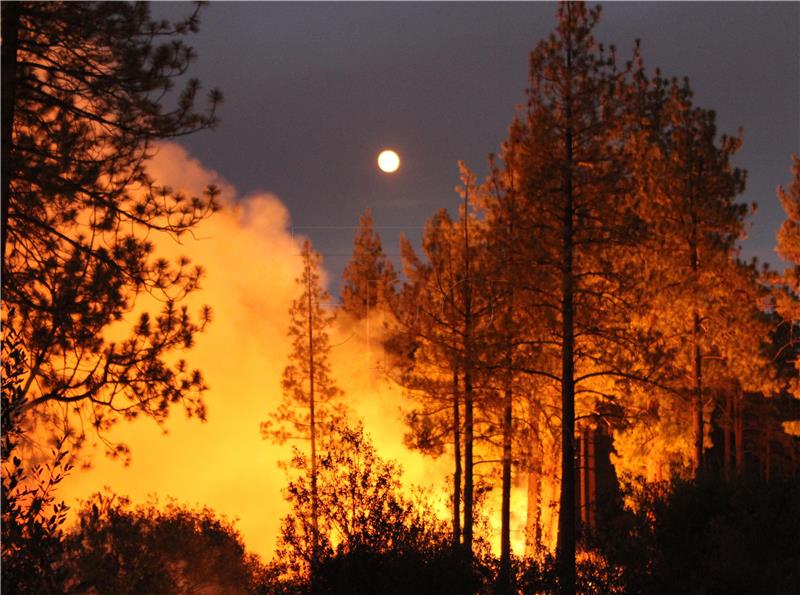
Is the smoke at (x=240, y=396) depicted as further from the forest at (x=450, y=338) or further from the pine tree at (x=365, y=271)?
the pine tree at (x=365, y=271)

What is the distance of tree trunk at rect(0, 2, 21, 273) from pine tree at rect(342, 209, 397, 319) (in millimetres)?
33277

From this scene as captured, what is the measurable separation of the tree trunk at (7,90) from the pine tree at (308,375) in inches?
766

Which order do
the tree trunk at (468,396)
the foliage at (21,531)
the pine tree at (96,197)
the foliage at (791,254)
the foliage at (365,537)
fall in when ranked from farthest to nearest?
the foliage at (791,254) < the tree trunk at (468,396) < the foliage at (365,537) < the pine tree at (96,197) < the foliage at (21,531)

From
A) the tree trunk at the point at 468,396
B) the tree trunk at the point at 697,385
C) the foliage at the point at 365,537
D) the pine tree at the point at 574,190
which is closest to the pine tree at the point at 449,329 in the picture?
the tree trunk at the point at 468,396

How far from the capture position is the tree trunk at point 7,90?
7.48m

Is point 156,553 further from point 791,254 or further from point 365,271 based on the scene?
point 365,271

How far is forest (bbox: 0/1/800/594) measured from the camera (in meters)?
8.24

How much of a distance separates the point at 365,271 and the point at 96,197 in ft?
114

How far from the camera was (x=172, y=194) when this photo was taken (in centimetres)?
902

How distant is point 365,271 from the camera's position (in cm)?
4309

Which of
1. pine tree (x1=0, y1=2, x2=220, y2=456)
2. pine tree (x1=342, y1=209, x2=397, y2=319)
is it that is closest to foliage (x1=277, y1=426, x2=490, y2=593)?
pine tree (x1=0, y1=2, x2=220, y2=456)

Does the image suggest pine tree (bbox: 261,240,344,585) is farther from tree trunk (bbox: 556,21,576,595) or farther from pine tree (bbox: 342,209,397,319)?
tree trunk (bbox: 556,21,576,595)

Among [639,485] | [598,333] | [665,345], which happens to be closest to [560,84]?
[598,333]

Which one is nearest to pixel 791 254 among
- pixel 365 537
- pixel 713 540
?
pixel 713 540
